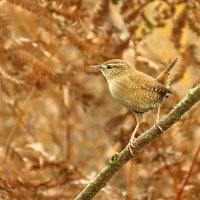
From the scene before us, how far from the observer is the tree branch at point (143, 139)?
175 centimetres

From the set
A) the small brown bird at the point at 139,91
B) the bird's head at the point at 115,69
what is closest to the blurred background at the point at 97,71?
the bird's head at the point at 115,69

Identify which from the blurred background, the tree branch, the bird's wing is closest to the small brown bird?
the bird's wing

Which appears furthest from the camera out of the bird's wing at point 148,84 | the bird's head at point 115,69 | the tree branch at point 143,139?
the bird's head at point 115,69

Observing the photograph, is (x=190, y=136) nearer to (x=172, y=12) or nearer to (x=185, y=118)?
(x=185, y=118)

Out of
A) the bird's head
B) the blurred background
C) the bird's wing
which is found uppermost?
the bird's wing

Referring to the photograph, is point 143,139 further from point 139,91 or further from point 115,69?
point 115,69

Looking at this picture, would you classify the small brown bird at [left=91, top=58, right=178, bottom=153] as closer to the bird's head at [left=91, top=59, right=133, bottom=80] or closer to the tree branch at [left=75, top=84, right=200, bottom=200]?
the bird's head at [left=91, top=59, right=133, bottom=80]

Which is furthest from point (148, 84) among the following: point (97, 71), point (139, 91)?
point (97, 71)

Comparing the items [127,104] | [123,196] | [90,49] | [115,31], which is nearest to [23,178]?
[123,196]

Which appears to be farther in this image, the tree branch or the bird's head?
the bird's head

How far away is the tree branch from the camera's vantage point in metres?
1.75

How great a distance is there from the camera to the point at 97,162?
5.08 m

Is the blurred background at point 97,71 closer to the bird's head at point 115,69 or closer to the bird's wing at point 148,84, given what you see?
the bird's head at point 115,69

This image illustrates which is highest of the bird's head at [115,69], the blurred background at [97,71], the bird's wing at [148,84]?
the bird's wing at [148,84]
